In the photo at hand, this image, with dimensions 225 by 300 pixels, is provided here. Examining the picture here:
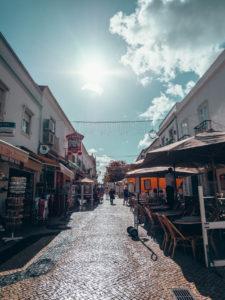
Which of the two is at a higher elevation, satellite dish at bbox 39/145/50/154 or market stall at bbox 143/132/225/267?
satellite dish at bbox 39/145/50/154

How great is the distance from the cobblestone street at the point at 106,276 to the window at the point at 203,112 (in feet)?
34.7

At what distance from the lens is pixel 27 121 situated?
11.7 metres

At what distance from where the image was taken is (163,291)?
3506 mm

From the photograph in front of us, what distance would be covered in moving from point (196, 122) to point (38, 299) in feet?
47.6

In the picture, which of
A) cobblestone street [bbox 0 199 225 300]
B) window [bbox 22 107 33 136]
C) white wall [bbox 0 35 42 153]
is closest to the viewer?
cobblestone street [bbox 0 199 225 300]

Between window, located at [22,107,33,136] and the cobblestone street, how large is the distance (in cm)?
708

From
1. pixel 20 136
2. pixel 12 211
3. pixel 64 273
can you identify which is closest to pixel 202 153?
pixel 64 273

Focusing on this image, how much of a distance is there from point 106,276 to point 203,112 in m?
12.9

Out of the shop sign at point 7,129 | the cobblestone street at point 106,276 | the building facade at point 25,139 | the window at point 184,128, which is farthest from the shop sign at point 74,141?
the cobblestone street at point 106,276

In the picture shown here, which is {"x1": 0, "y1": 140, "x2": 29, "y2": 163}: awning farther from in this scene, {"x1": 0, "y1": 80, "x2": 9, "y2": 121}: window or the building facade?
{"x1": 0, "y1": 80, "x2": 9, "y2": 121}: window

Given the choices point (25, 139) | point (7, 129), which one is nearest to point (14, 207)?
point (7, 129)

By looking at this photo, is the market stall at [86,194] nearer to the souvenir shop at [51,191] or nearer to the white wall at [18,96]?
Result: the souvenir shop at [51,191]

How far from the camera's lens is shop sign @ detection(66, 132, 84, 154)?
62.4ft

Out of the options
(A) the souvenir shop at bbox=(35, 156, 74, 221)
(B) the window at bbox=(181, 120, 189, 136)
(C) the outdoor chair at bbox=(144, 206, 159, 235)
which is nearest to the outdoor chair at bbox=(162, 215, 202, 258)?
(C) the outdoor chair at bbox=(144, 206, 159, 235)
